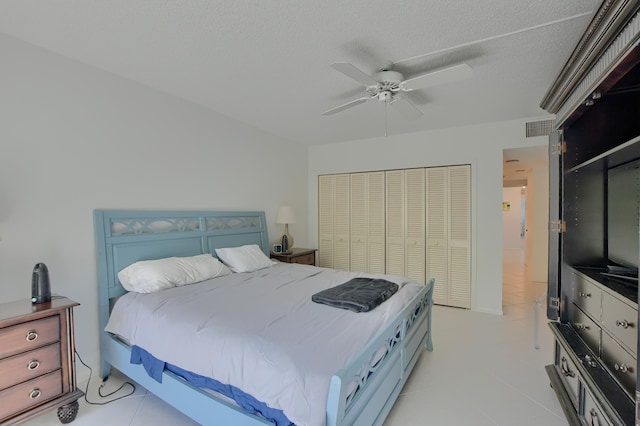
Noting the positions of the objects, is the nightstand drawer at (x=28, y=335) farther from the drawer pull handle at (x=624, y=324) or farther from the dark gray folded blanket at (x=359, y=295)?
the drawer pull handle at (x=624, y=324)

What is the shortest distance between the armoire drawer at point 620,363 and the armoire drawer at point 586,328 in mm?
97

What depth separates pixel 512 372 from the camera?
2582 mm

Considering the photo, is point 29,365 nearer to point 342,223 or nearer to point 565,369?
point 565,369

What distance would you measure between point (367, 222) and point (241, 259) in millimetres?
2296

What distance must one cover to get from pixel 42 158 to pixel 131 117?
2.65 ft

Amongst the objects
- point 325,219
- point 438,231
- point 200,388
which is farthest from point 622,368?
point 325,219

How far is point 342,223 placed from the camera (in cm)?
512

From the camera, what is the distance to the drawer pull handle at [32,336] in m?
1.81

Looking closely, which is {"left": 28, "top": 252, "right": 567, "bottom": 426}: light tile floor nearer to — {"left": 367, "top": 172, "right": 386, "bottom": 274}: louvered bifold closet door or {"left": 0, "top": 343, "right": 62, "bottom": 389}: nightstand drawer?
{"left": 0, "top": 343, "right": 62, "bottom": 389}: nightstand drawer

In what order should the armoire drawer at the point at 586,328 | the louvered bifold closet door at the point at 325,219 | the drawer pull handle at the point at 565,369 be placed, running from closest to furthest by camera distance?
the armoire drawer at the point at 586,328, the drawer pull handle at the point at 565,369, the louvered bifold closet door at the point at 325,219

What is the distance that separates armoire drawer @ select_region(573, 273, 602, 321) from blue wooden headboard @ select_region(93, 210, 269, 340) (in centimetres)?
333

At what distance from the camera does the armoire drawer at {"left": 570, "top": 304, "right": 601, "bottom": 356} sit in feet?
5.81

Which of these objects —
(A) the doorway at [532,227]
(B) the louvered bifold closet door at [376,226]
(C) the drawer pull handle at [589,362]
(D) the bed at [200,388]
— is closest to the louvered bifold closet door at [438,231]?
(B) the louvered bifold closet door at [376,226]

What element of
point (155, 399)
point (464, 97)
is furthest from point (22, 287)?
point (464, 97)
